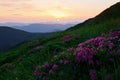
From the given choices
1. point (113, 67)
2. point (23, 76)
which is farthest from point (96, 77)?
point (23, 76)

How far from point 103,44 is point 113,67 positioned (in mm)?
1550

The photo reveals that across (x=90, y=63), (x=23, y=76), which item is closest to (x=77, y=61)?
(x=90, y=63)

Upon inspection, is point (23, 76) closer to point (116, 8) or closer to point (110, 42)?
point (110, 42)

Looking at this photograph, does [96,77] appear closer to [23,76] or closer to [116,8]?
[23,76]

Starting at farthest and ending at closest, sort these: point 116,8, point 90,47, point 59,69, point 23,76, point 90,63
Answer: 1. point 116,8
2. point 23,76
3. point 90,47
4. point 59,69
5. point 90,63

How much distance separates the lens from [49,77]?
32.0 ft

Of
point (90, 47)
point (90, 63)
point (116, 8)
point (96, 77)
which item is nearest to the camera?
point (96, 77)

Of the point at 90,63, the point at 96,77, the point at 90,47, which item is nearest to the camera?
the point at 96,77

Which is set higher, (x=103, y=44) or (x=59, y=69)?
(x=103, y=44)

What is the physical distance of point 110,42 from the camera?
34.0 feet

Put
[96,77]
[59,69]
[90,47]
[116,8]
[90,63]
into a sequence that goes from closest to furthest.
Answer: [96,77] → [90,63] → [59,69] → [90,47] → [116,8]

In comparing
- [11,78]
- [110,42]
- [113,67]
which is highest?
[110,42]

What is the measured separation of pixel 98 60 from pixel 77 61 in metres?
0.71

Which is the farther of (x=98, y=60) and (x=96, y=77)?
(x=98, y=60)
